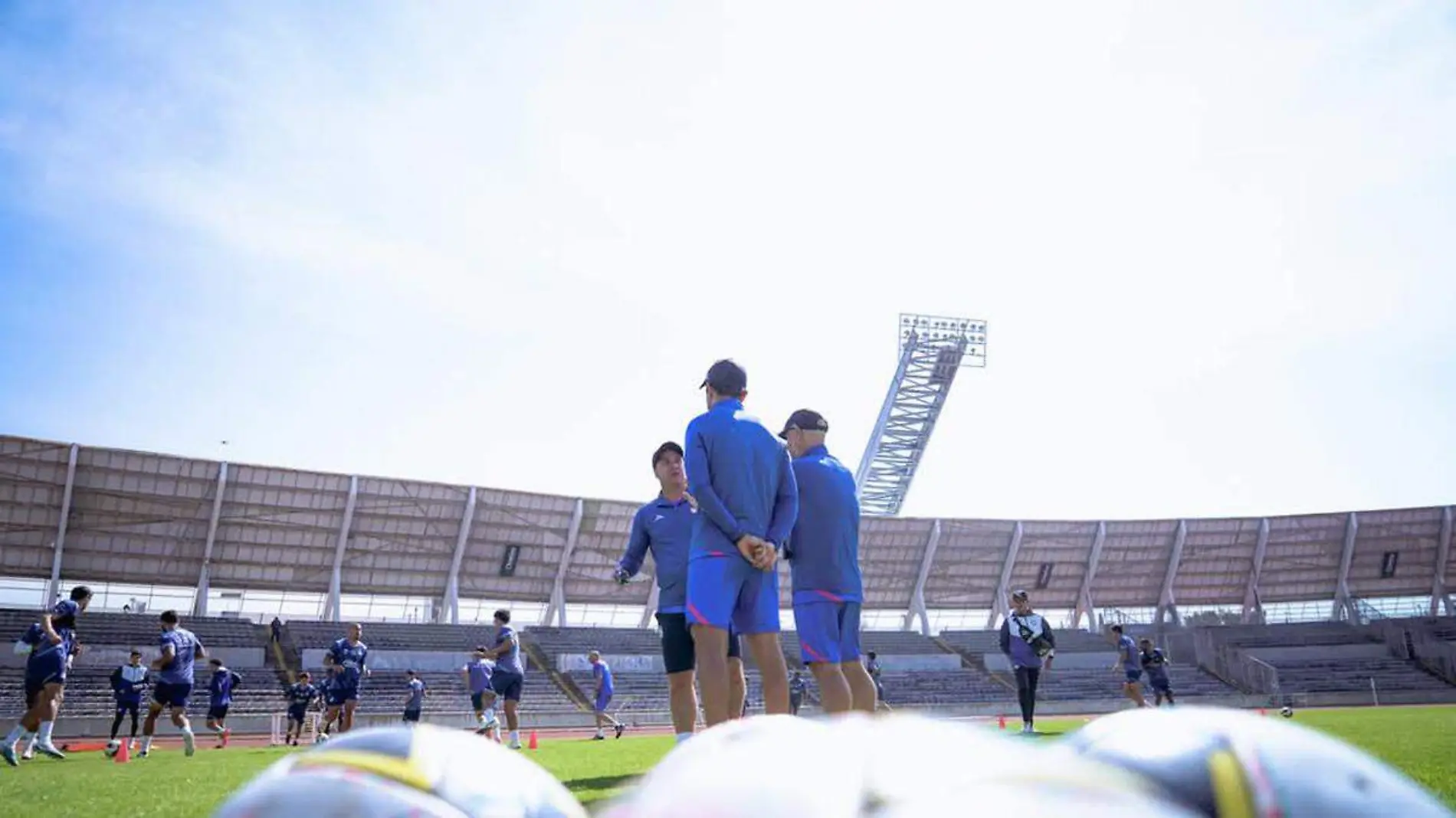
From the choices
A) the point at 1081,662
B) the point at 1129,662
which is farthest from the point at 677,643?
the point at 1081,662

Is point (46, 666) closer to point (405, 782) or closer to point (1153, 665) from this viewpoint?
point (405, 782)

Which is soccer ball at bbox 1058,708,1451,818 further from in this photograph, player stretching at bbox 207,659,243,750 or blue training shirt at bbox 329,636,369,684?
player stretching at bbox 207,659,243,750

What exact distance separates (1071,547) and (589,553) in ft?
73.5

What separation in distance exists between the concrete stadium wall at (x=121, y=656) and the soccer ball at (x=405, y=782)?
3164 centimetres

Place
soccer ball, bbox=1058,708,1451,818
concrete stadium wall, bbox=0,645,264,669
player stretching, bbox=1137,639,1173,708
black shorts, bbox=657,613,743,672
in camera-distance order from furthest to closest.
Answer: concrete stadium wall, bbox=0,645,264,669
player stretching, bbox=1137,639,1173,708
black shorts, bbox=657,613,743,672
soccer ball, bbox=1058,708,1451,818

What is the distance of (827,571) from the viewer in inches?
236

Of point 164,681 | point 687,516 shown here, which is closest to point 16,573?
point 164,681

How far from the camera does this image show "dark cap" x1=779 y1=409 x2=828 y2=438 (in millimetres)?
6461

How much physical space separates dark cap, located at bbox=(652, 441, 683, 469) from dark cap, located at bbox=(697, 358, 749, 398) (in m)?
1.07

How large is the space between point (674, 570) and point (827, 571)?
45.6 inches

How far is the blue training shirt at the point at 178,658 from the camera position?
44.0 ft

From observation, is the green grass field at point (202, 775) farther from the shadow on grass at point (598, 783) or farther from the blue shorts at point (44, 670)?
the blue shorts at point (44, 670)

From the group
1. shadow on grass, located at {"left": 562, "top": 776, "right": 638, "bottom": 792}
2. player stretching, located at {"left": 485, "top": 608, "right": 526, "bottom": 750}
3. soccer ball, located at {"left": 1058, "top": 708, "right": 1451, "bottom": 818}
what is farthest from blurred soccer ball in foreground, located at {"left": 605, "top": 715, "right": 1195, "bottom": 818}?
player stretching, located at {"left": 485, "top": 608, "right": 526, "bottom": 750}

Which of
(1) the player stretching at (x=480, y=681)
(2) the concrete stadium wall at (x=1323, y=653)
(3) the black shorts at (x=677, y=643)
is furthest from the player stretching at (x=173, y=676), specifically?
(2) the concrete stadium wall at (x=1323, y=653)
